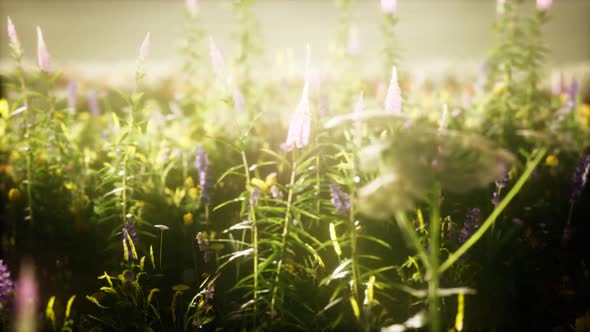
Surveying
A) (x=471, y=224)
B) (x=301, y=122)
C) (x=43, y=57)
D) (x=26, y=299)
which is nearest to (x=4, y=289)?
(x=26, y=299)

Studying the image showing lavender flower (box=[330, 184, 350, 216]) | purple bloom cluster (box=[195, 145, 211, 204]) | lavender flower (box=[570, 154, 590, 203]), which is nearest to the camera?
lavender flower (box=[330, 184, 350, 216])

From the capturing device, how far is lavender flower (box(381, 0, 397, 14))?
3.10 m

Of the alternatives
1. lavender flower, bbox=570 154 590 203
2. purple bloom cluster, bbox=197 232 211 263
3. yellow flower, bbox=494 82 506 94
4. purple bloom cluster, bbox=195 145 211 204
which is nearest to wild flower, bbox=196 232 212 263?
purple bloom cluster, bbox=197 232 211 263

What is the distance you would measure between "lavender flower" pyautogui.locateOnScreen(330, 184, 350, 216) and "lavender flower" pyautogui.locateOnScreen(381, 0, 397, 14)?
69.9 inches

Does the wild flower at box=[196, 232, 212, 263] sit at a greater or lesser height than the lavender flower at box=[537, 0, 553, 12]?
lesser

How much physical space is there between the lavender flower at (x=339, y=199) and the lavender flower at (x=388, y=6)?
178cm

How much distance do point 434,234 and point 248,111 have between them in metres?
2.69

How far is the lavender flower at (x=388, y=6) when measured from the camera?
310 centimetres

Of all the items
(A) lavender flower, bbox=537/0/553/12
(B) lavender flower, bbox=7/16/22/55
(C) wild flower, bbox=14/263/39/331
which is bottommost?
(C) wild flower, bbox=14/263/39/331

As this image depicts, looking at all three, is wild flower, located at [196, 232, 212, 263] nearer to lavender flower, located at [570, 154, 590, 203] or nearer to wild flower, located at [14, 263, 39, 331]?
wild flower, located at [14, 263, 39, 331]

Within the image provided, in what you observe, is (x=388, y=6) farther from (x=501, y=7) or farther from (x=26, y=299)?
(x=26, y=299)

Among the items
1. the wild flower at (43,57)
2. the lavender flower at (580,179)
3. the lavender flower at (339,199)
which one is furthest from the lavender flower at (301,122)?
the wild flower at (43,57)

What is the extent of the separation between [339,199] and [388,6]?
73.0 inches

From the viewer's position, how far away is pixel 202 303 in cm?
191
